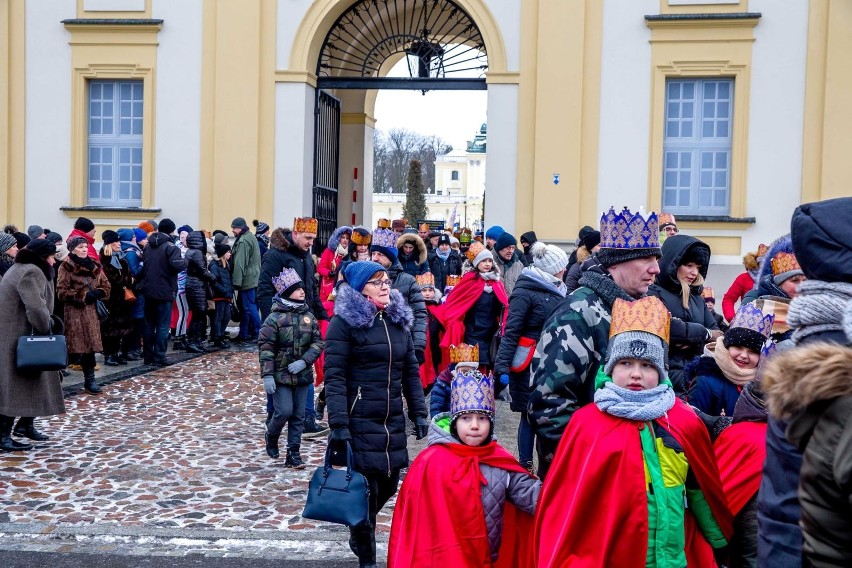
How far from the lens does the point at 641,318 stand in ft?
11.8

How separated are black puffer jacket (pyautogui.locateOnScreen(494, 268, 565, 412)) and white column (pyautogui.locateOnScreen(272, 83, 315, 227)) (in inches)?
392

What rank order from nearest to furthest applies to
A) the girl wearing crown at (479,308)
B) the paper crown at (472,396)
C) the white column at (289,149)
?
the paper crown at (472,396), the girl wearing crown at (479,308), the white column at (289,149)

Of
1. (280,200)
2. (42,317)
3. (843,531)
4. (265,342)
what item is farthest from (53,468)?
(280,200)

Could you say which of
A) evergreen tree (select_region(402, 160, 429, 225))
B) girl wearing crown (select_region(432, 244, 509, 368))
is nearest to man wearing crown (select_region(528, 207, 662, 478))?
girl wearing crown (select_region(432, 244, 509, 368))

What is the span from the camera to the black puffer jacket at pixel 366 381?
5559 millimetres

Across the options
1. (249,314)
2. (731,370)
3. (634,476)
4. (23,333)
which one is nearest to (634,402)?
(634,476)

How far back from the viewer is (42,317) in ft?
27.8

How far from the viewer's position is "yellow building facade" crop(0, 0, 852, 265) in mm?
15992

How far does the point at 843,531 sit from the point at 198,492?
5877mm

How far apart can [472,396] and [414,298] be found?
4789 millimetres

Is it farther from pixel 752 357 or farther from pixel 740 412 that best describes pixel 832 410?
pixel 752 357

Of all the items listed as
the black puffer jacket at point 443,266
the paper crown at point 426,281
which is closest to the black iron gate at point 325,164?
the black puffer jacket at point 443,266

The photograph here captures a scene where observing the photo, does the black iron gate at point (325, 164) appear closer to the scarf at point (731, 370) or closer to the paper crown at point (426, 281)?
the paper crown at point (426, 281)

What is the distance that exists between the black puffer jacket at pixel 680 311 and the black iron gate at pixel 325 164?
1220 cm
